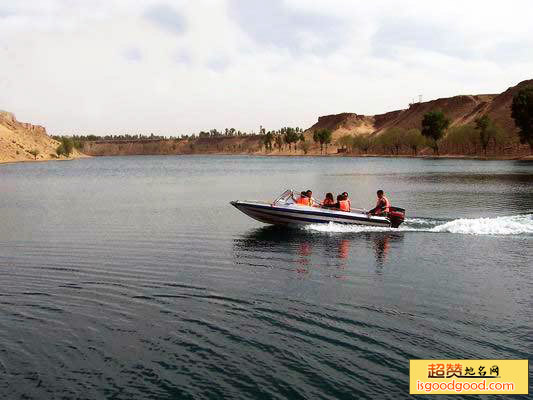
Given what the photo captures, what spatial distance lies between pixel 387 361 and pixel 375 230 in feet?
65.0

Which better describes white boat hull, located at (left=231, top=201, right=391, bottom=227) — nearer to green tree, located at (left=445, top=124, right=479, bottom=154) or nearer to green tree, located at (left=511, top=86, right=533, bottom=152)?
green tree, located at (left=511, top=86, right=533, bottom=152)

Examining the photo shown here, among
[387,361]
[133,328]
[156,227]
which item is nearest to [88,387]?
[133,328]

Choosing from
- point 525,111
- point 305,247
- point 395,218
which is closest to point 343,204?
point 395,218

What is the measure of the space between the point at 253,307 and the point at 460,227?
1913 cm

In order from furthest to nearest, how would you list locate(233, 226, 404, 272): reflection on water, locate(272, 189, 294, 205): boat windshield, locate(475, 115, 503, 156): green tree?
locate(475, 115, 503, 156): green tree < locate(272, 189, 294, 205): boat windshield < locate(233, 226, 404, 272): reflection on water

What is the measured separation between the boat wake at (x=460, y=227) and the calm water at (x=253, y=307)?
0.48 feet

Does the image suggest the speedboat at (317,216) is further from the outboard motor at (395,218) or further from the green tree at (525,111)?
the green tree at (525,111)

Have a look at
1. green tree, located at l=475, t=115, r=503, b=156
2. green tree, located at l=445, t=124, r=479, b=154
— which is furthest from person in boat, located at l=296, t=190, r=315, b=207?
green tree, located at l=445, t=124, r=479, b=154

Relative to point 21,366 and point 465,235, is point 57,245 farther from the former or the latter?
point 465,235

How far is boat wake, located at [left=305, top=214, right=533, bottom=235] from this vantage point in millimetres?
30042

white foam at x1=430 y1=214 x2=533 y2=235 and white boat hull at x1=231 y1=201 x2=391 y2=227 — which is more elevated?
white boat hull at x1=231 y1=201 x2=391 y2=227

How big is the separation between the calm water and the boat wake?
14 centimetres

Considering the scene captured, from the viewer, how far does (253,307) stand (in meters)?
16.2

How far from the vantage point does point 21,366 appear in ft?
39.4
